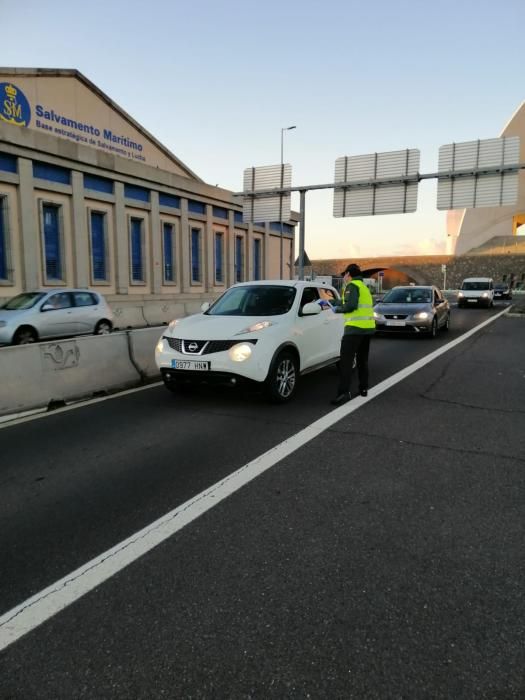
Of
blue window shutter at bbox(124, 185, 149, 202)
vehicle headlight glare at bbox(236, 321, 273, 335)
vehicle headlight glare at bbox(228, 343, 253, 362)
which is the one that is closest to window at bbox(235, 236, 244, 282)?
blue window shutter at bbox(124, 185, 149, 202)

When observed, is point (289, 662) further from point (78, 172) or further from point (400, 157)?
point (78, 172)

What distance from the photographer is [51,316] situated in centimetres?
1388

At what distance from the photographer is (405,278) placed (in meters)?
92.6

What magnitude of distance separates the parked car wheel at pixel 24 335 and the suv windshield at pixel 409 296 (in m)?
10.2

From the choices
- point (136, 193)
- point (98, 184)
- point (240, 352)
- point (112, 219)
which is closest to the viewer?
point (240, 352)

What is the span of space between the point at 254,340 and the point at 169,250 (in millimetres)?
25902

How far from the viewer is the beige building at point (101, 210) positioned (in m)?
21.9

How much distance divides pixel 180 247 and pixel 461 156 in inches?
714

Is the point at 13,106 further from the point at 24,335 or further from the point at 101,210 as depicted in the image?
the point at 24,335

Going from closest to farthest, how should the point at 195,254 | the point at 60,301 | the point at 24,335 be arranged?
1. the point at 24,335
2. the point at 60,301
3. the point at 195,254

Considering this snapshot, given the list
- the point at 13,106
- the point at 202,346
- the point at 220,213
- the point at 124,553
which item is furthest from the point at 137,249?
the point at 124,553

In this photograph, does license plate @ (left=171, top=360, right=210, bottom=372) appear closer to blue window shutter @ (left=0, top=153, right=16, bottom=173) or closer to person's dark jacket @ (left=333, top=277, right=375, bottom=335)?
person's dark jacket @ (left=333, top=277, right=375, bottom=335)

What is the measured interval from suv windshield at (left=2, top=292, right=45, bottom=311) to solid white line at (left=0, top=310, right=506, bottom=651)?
10.8m

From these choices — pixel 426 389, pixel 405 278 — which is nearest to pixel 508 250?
pixel 405 278
